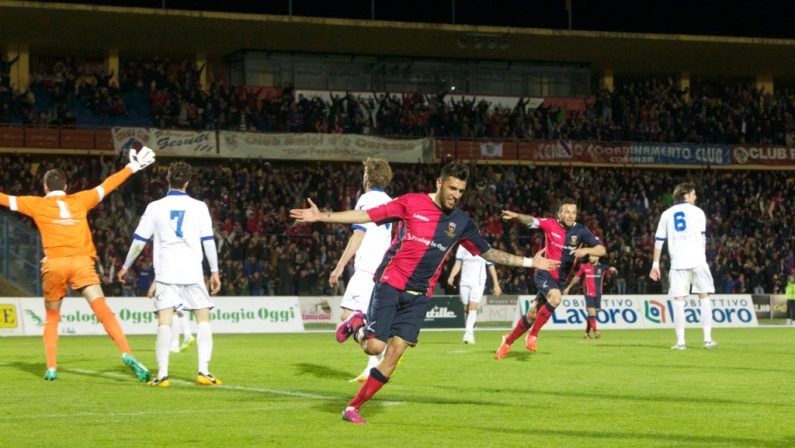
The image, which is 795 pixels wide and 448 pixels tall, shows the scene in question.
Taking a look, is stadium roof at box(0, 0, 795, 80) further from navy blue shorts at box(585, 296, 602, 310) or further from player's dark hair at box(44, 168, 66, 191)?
player's dark hair at box(44, 168, 66, 191)

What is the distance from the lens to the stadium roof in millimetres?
46375

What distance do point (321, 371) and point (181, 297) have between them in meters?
2.87

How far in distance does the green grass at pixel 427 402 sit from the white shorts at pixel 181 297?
91 centimetres

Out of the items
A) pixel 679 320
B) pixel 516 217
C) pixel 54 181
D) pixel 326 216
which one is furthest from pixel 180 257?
pixel 679 320

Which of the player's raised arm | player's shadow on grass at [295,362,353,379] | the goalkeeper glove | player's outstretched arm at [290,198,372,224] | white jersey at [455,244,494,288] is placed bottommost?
player's shadow on grass at [295,362,353,379]

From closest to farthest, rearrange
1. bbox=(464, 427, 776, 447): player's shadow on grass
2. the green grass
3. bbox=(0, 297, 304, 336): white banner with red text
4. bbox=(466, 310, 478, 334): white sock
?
bbox=(464, 427, 776, 447): player's shadow on grass → the green grass → bbox=(466, 310, 478, 334): white sock → bbox=(0, 297, 304, 336): white banner with red text

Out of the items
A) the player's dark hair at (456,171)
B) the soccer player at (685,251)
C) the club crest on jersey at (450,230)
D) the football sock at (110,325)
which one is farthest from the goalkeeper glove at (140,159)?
the soccer player at (685,251)

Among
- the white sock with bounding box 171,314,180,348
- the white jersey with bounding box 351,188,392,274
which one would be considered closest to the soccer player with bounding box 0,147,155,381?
the white jersey with bounding box 351,188,392,274

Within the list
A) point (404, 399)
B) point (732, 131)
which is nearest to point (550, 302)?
point (404, 399)

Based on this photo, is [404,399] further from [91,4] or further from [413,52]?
[413,52]

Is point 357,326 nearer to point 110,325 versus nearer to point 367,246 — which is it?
point 367,246

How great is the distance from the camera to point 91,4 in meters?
45.8

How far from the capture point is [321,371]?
1564cm

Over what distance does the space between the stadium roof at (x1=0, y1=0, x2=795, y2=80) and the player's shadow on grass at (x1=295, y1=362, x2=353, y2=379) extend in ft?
102
